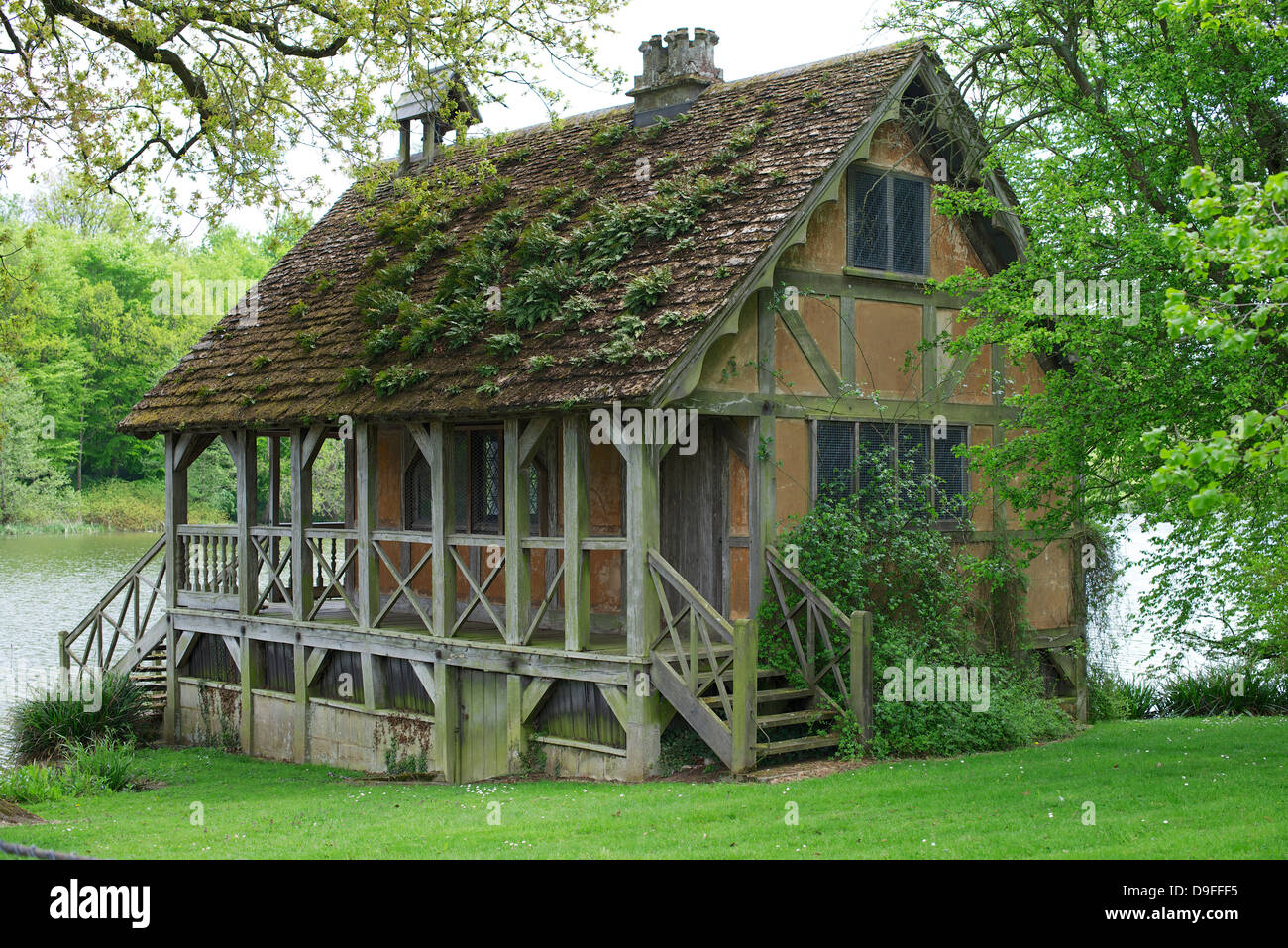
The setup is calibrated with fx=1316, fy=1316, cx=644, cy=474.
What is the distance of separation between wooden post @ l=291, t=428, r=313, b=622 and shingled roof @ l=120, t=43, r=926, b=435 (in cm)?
66

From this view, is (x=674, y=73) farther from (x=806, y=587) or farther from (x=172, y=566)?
(x=172, y=566)

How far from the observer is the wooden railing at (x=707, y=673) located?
12523 mm

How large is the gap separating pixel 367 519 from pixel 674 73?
24.8ft

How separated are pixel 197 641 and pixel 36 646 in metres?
9.33

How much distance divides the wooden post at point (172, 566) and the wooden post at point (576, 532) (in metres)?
9.04

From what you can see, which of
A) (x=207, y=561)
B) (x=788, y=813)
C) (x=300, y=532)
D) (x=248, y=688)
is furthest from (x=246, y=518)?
(x=788, y=813)

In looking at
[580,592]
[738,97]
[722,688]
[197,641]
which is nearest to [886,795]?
[722,688]

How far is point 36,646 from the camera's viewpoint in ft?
90.7

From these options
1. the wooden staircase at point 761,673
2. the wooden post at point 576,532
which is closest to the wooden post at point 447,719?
the wooden post at point 576,532

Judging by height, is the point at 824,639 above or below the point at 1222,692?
above

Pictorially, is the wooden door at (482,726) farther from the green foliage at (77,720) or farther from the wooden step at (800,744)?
the green foliage at (77,720)

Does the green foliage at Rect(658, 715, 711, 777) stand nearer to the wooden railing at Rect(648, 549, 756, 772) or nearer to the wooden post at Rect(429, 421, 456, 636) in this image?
the wooden railing at Rect(648, 549, 756, 772)

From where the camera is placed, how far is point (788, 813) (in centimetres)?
1049

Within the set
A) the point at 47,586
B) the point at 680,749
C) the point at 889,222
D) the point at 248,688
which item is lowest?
the point at 248,688
